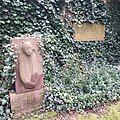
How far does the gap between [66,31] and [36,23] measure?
2.83ft

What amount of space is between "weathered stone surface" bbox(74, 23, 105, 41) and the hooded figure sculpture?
7.45 ft

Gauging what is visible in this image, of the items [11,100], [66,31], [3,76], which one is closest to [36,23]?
[66,31]

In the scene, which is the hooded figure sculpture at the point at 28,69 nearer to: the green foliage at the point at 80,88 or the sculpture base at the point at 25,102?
the sculpture base at the point at 25,102

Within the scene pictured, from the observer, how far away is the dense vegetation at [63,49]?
4.18 metres

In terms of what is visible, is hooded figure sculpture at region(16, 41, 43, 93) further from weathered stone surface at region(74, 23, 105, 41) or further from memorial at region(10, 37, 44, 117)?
weathered stone surface at region(74, 23, 105, 41)

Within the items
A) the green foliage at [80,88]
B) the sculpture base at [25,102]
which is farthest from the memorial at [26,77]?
the green foliage at [80,88]

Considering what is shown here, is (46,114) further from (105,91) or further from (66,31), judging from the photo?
(66,31)

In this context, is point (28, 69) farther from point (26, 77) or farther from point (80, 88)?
point (80, 88)

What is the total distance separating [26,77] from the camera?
390 cm

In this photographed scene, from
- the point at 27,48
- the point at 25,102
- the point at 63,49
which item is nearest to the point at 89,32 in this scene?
the point at 63,49

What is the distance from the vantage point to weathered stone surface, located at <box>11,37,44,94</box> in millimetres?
3857

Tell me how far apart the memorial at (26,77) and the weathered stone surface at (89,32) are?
2195 millimetres

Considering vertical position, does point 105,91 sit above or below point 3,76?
below

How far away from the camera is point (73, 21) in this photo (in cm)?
597
